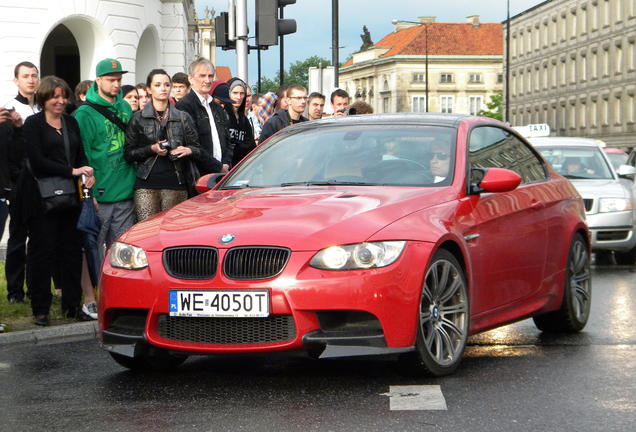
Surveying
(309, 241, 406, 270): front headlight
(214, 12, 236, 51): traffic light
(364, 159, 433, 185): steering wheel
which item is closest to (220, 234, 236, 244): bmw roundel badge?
(309, 241, 406, 270): front headlight

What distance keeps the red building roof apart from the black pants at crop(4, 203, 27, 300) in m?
152

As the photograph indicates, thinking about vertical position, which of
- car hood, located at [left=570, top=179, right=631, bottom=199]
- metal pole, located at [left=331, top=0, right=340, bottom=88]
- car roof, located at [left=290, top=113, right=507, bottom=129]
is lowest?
car hood, located at [left=570, top=179, right=631, bottom=199]

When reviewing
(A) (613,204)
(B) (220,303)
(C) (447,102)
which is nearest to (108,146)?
(B) (220,303)

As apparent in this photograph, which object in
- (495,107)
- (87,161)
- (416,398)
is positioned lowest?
(416,398)

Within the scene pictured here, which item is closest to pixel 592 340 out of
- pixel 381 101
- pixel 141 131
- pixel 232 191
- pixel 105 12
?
pixel 232 191

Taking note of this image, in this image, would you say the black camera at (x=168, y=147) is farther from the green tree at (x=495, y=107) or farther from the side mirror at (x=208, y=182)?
the green tree at (x=495, y=107)

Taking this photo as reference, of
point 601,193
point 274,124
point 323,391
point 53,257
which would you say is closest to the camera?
point 323,391

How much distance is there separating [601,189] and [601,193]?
0.41 ft

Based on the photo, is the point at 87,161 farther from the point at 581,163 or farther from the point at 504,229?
the point at 581,163

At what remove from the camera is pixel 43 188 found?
9.60m

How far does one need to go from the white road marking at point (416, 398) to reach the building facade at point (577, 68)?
78.7 m

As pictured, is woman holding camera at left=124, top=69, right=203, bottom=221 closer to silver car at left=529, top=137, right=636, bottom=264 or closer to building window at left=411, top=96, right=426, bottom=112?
silver car at left=529, top=137, right=636, bottom=264

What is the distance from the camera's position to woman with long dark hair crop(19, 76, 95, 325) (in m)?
9.59

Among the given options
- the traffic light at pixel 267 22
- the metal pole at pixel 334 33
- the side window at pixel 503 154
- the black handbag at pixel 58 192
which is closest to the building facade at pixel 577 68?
the metal pole at pixel 334 33
